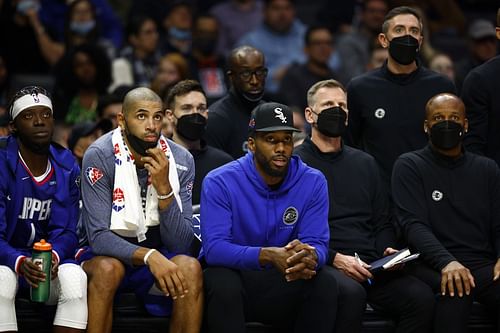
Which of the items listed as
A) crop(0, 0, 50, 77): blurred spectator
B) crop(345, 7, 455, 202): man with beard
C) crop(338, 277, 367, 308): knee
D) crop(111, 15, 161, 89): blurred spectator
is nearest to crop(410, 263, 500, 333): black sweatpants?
crop(338, 277, 367, 308): knee

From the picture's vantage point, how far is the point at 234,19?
1066 centimetres

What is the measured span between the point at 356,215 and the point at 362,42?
3960 millimetres

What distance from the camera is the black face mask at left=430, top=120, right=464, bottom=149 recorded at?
21.3 ft

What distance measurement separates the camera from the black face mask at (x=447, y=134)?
649 centimetres

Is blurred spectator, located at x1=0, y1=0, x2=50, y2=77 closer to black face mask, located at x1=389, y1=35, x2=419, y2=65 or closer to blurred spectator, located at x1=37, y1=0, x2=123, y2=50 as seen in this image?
blurred spectator, located at x1=37, y1=0, x2=123, y2=50

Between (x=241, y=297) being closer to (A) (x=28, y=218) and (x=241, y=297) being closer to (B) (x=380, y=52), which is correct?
(A) (x=28, y=218)

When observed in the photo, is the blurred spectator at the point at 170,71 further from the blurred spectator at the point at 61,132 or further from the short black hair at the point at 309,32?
the short black hair at the point at 309,32

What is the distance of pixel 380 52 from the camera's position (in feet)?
30.5

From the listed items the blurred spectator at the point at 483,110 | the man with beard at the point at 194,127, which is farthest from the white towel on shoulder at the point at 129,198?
the blurred spectator at the point at 483,110

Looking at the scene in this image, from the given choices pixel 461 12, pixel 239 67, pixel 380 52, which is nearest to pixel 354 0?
pixel 461 12

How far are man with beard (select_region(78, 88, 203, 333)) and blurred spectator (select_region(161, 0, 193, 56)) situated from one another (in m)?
3.96

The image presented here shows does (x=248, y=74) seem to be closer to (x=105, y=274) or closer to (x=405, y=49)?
(x=405, y=49)

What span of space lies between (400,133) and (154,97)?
1696mm

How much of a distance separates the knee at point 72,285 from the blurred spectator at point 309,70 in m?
3.87
